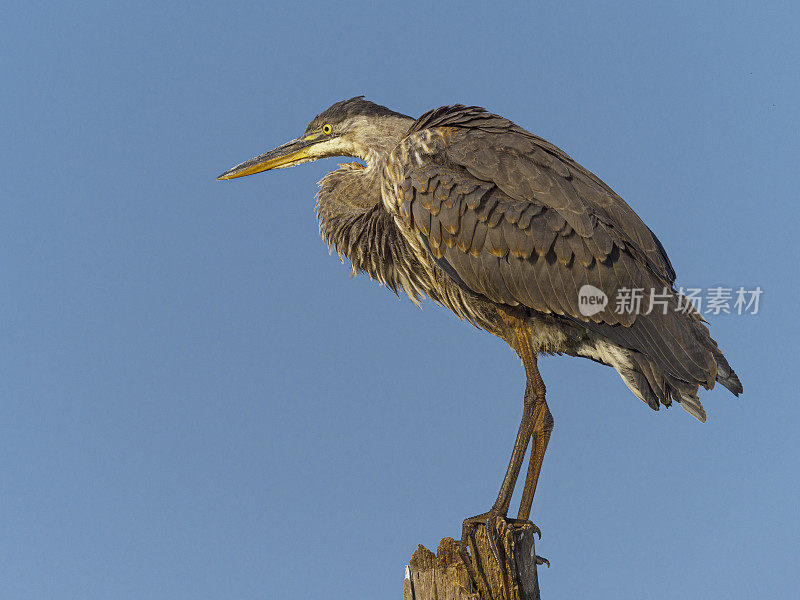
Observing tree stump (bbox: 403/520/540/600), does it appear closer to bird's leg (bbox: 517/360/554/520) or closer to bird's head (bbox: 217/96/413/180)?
bird's leg (bbox: 517/360/554/520)

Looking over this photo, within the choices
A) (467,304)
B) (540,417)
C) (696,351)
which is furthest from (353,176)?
(696,351)

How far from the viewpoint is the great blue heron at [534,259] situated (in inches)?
203

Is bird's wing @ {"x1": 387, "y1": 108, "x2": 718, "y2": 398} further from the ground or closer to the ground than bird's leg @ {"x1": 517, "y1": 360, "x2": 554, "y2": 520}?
further from the ground

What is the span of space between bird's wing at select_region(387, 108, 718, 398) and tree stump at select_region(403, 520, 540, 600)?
1433 mm

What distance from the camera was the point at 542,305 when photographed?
5.21 meters

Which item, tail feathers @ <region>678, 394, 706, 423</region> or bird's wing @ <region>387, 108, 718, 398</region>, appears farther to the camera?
tail feathers @ <region>678, 394, 706, 423</region>

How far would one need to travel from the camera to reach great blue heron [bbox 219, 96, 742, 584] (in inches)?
203

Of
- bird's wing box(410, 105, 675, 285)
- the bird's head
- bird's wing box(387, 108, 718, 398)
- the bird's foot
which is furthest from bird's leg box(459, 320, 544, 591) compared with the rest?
the bird's head

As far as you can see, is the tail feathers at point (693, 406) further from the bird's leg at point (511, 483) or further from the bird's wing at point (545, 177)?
the bird's leg at point (511, 483)

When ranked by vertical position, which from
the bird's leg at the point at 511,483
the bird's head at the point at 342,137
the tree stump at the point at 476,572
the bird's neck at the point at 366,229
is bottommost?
the tree stump at the point at 476,572

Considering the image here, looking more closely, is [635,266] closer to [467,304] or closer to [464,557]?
[467,304]

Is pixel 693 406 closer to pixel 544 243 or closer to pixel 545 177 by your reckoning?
pixel 544 243

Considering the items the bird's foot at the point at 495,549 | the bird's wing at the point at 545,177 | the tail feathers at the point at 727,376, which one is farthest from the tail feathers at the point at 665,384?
the bird's foot at the point at 495,549

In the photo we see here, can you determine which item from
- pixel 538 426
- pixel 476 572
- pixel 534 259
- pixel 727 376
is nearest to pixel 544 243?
pixel 534 259
